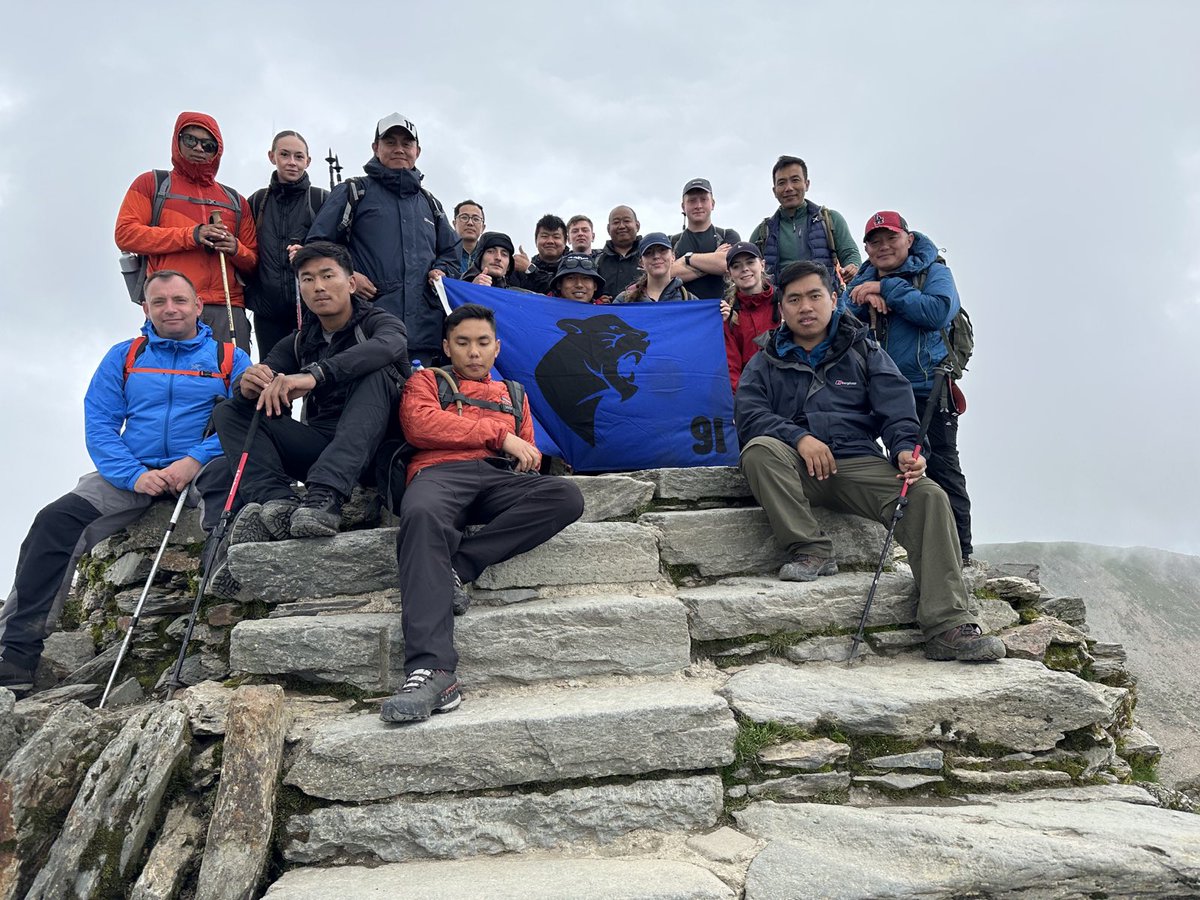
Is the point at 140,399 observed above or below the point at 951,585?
above

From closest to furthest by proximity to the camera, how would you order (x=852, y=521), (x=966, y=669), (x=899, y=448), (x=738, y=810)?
(x=738, y=810)
(x=966, y=669)
(x=899, y=448)
(x=852, y=521)

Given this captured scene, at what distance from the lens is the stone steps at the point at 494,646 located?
4.28 m

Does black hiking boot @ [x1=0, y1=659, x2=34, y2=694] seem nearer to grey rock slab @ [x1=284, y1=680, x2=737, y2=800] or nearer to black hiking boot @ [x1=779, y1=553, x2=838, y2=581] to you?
grey rock slab @ [x1=284, y1=680, x2=737, y2=800]

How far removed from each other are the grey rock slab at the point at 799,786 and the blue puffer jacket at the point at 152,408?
4.52 meters

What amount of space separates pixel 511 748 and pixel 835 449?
305 cm

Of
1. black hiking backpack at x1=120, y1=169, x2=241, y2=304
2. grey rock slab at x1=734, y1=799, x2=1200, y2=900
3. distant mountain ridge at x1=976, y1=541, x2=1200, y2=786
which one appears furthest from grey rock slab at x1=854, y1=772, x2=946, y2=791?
distant mountain ridge at x1=976, y1=541, x2=1200, y2=786

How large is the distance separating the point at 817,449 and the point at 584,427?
7.94ft

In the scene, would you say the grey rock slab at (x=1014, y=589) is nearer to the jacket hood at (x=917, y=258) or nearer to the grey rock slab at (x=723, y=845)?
the jacket hood at (x=917, y=258)

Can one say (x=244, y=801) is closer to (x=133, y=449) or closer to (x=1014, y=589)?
(x=133, y=449)

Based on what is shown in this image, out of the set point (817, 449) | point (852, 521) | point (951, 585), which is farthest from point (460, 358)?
point (951, 585)

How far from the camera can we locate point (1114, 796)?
388 centimetres

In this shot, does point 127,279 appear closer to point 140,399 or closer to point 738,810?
point 140,399

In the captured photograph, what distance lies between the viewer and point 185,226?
6.46m

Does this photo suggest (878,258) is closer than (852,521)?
No
